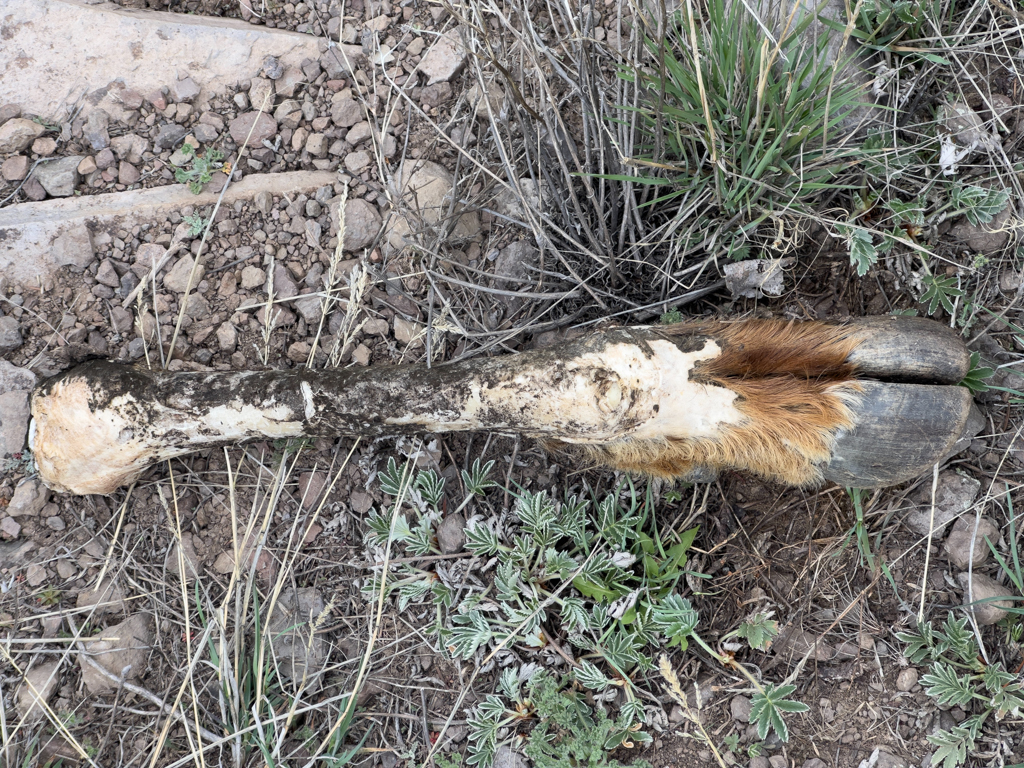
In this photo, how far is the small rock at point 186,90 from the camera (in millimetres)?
2584

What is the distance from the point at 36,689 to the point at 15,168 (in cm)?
180

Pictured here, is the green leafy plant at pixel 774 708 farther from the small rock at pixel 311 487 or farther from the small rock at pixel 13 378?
the small rock at pixel 13 378

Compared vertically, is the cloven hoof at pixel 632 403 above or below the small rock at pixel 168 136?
below

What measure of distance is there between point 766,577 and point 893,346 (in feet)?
2.78

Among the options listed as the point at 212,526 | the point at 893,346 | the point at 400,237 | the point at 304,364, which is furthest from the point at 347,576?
the point at 893,346

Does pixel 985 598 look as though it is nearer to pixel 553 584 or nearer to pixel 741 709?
pixel 741 709

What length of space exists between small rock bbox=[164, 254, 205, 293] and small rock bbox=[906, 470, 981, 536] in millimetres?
2528

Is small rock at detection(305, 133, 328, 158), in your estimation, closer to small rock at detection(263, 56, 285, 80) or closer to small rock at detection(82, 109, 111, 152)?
small rock at detection(263, 56, 285, 80)

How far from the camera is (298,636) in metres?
2.38

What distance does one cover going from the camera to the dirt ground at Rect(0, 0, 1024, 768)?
7.22 feet

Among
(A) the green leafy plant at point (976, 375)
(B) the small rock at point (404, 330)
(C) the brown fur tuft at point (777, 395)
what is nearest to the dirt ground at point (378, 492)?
(B) the small rock at point (404, 330)

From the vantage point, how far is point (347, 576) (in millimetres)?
2412

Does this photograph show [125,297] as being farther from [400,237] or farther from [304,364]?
[400,237]

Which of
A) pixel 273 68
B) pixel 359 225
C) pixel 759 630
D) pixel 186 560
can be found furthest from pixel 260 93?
pixel 759 630
